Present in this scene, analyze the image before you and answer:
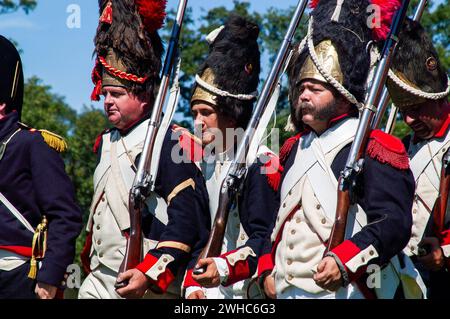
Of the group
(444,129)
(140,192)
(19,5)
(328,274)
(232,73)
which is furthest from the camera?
(19,5)

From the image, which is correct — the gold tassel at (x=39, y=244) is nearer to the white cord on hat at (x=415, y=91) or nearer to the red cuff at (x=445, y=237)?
the white cord on hat at (x=415, y=91)

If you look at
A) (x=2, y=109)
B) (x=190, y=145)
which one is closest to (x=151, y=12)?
(x=190, y=145)

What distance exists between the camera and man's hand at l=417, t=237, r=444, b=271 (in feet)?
20.9

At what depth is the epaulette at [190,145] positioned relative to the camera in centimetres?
643

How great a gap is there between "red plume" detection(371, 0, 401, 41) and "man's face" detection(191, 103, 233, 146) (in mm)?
1338

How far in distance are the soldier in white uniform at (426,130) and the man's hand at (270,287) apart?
1178mm

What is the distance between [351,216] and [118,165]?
1.69 m

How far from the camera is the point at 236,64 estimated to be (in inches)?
269

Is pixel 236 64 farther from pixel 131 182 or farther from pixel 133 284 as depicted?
pixel 133 284

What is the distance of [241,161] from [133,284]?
0.94 metres

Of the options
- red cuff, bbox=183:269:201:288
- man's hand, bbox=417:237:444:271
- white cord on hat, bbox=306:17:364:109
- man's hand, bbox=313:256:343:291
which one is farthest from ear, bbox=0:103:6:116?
man's hand, bbox=417:237:444:271

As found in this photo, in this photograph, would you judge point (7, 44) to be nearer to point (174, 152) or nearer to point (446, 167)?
point (174, 152)
